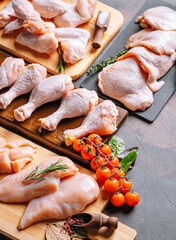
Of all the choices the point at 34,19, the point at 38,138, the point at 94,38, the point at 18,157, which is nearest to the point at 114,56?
the point at 94,38

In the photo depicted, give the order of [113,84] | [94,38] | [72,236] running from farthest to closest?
[94,38] < [113,84] < [72,236]

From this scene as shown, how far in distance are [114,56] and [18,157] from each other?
1818 mm

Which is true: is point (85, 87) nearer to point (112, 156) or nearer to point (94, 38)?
point (94, 38)

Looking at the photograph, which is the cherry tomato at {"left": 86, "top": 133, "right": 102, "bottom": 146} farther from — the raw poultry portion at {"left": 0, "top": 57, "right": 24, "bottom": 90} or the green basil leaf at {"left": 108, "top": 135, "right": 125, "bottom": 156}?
the raw poultry portion at {"left": 0, "top": 57, "right": 24, "bottom": 90}

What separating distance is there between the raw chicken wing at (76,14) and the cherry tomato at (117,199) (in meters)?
2.18

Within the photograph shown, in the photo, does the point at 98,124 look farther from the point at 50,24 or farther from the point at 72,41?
the point at 50,24

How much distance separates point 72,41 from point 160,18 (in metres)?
1.13

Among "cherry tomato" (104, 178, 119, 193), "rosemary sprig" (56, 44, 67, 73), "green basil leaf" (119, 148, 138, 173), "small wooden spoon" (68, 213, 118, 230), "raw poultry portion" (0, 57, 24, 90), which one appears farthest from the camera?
"rosemary sprig" (56, 44, 67, 73)

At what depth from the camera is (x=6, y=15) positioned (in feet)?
14.3

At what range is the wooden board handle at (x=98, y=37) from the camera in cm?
432

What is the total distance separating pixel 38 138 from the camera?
3.67 m

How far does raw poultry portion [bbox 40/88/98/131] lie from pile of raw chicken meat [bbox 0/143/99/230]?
0.52 meters

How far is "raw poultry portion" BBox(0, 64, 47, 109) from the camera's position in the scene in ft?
12.4

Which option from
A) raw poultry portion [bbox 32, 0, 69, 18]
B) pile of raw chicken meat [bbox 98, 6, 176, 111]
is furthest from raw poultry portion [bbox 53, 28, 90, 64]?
pile of raw chicken meat [bbox 98, 6, 176, 111]
